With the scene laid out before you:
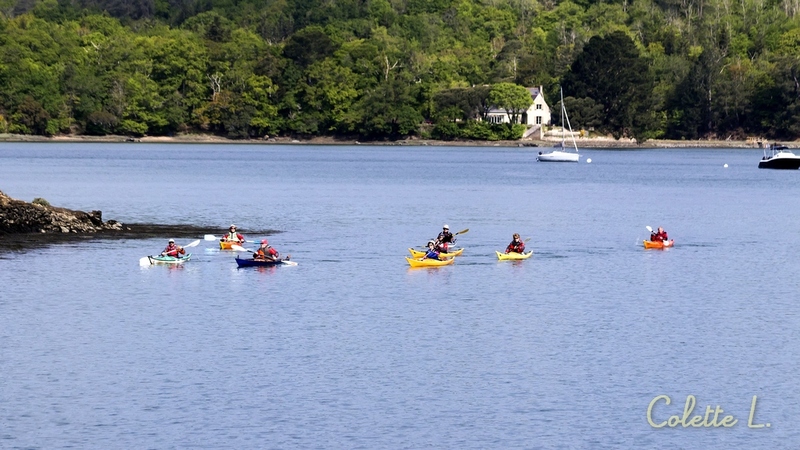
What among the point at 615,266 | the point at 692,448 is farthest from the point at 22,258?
the point at 692,448

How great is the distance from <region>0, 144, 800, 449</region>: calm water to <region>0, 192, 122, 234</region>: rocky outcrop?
4.67 metres

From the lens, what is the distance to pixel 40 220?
67562 mm

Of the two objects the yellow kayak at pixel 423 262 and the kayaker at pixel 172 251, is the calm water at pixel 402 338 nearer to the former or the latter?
the yellow kayak at pixel 423 262

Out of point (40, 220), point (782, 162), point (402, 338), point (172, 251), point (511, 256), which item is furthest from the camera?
point (782, 162)

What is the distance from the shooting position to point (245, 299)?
48.8m

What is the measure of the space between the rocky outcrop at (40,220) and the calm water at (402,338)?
4.67m

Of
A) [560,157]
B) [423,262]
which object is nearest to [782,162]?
[560,157]

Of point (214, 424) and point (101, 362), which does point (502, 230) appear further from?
point (214, 424)

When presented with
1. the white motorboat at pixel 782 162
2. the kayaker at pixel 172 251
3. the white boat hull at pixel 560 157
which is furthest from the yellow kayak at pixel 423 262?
the white boat hull at pixel 560 157

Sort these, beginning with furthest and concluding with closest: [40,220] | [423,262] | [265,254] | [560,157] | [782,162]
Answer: [560,157] < [782,162] < [40,220] < [423,262] < [265,254]

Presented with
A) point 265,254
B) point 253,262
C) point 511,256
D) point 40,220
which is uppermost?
point 40,220

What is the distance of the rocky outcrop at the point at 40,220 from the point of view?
6650cm

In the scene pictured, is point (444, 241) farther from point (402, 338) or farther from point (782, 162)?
point (782, 162)

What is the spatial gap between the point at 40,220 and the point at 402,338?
32.5 m
